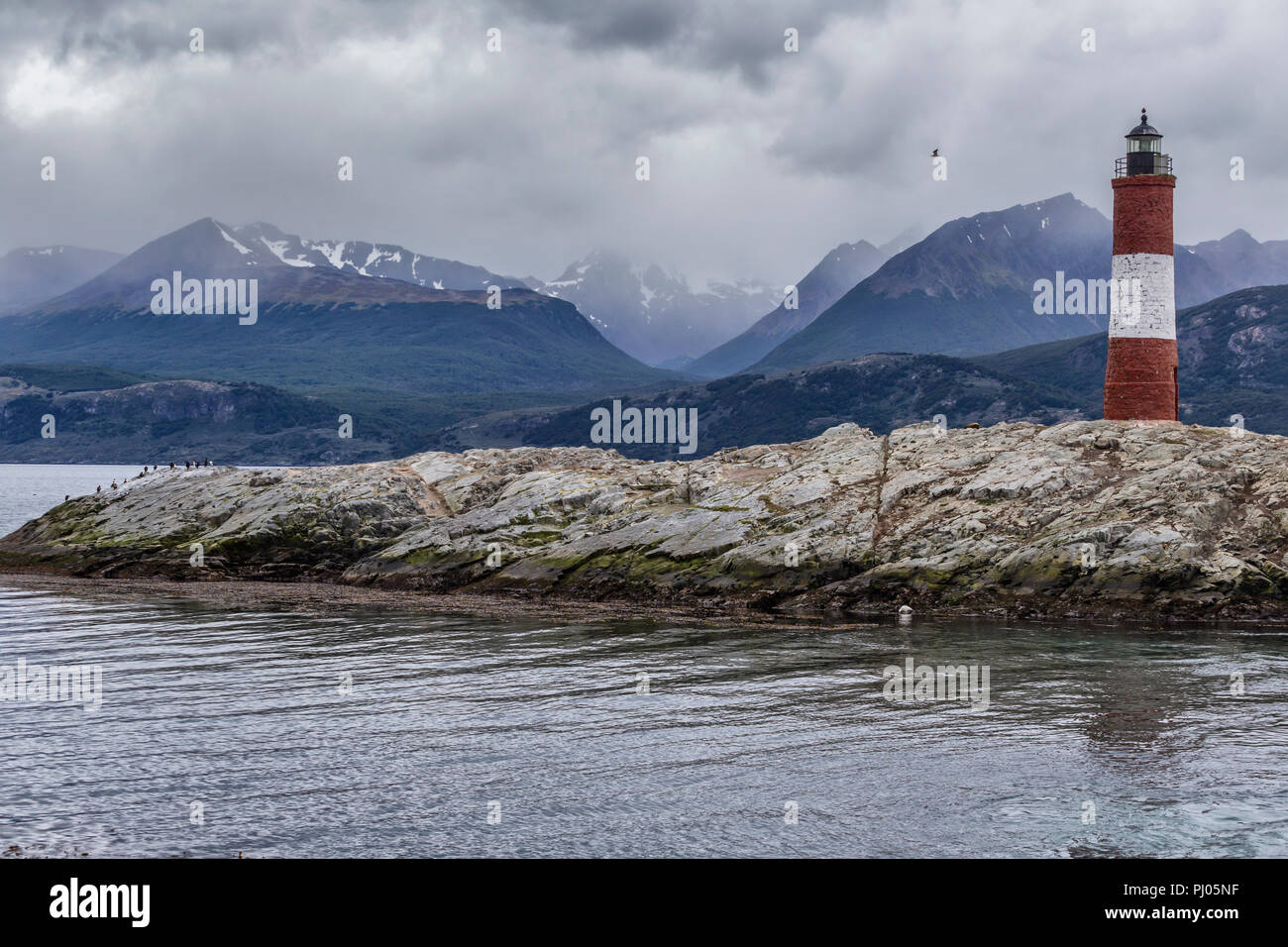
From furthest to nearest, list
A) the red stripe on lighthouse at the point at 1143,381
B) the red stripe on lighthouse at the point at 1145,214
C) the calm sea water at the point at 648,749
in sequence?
the red stripe on lighthouse at the point at 1143,381 < the red stripe on lighthouse at the point at 1145,214 < the calm sea water at the point at 648,749

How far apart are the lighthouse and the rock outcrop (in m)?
5.42

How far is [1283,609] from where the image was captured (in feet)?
147

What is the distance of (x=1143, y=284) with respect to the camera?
63.5 m

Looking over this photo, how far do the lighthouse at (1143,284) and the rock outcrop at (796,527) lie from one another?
5.42 meters

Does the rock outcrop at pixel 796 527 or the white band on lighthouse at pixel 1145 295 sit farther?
the white band on lighthouse at pixel 1145 295

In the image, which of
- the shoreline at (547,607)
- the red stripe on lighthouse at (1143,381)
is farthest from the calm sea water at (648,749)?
the red stripe on lighthouse at (1143,381)

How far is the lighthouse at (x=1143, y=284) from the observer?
6319 centimetres

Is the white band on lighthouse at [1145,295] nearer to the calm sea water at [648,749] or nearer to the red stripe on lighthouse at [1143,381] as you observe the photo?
the red stripe on lighthouse at [1143,381]

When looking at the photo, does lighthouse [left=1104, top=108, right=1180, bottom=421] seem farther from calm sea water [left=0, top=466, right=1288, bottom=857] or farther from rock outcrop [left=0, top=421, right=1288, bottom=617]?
calm sea water [left=0, top=466, right=1288, bottom=857]

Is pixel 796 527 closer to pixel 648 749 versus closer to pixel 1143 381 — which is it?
pixel 1143 381

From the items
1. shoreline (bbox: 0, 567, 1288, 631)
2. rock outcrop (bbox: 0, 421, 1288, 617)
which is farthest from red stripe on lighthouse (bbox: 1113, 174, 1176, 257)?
shoreline (bbox: 0, 567, 1288, 631)
